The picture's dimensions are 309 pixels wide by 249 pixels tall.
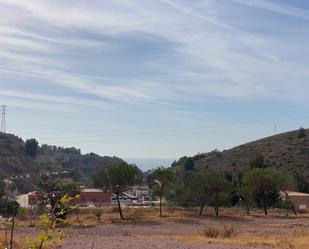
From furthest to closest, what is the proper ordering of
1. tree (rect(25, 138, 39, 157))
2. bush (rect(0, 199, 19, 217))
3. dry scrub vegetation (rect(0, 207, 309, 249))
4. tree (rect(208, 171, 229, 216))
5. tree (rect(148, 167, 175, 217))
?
1. tree (rect(25, 138, 39, 157))
2. tree (rect(148, 167, 175, 217))
3. tree (rect(208, 171, 229, 216))
4. dry scrub vegetation (rect(0, 207, 309, 249))
5. bush (rect(0, 199, 19, 217))

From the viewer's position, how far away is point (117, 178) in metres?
57.5

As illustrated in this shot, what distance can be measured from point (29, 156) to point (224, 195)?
9301cm

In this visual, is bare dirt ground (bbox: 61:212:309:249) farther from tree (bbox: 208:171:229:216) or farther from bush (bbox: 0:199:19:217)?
tree (bbox: 208:171:229:216)

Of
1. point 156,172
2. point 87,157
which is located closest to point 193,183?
point 156,172

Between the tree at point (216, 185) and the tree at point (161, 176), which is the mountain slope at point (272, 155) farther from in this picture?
the tree at point (161, 176)

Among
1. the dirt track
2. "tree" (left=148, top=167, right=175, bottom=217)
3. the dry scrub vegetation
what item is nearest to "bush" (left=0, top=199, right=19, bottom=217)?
the dry scrub vegetation

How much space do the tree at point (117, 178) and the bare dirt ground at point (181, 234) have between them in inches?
275

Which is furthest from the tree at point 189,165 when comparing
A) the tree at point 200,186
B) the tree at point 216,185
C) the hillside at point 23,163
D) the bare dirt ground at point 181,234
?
the bare dirt ground at point 181,234

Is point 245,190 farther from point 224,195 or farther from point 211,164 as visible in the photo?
point 211,164

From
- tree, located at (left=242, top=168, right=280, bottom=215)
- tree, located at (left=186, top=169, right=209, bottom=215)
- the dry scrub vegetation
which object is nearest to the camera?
the dry scrub vegetation

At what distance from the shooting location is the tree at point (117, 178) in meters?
57.3

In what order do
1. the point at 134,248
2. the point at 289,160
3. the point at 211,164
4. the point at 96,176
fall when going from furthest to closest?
the point at 211,164 → the point at 289,160 → the point at 96,176 → the point at 134,248

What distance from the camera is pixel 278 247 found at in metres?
24.6

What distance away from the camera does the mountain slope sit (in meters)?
106
